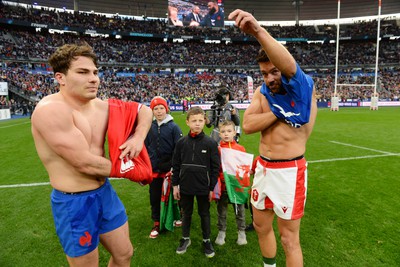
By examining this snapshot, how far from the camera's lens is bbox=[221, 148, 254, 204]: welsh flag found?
11.5 ft

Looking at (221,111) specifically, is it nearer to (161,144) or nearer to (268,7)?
(161,144)

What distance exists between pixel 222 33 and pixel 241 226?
52.8 m

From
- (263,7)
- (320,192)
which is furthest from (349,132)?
(263,7)

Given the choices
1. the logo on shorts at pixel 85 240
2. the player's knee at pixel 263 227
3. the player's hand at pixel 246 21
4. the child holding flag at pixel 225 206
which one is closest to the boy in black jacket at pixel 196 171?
the child holding flag at pixel 225 206

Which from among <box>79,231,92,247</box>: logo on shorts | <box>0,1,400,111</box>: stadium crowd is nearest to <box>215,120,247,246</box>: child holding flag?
<box>79,231,92,247</box>: logo on shorts

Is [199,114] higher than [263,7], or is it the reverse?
[263,7]

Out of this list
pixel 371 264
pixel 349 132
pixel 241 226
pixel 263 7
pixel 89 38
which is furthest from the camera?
pixel 263 7

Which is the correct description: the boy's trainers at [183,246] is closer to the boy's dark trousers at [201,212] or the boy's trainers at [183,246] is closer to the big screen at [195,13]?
the boy's dark trousers at [201,212]

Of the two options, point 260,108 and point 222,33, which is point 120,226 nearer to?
point 260,108

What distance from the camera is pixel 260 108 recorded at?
2451 millimetres

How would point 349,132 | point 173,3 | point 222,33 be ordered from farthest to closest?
point 222,33 < point 173,3 < point 349,132

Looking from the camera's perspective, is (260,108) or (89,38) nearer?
(260,108)

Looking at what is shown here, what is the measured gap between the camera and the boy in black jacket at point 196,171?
3.39m

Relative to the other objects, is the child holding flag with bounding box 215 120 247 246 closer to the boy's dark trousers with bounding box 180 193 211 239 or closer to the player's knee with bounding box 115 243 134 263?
the boy's dark trousers with bounding box 180 193 211 239
